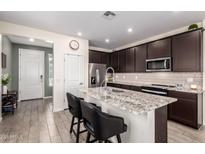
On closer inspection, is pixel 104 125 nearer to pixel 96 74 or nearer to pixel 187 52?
pixel 187 52

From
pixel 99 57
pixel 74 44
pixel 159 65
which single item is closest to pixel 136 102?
pixel 159 65

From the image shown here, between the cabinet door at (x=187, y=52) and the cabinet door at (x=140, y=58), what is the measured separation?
988mm

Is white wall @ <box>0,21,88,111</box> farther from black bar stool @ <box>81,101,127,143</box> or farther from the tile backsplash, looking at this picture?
black bar stool @ <box>81,101,127,143</box>

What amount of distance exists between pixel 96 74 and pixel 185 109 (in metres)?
3.27

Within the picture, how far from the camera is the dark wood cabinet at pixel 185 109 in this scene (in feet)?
8.68

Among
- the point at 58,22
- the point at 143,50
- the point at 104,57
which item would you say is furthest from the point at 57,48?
the point at 143,50

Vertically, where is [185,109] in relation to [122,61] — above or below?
below

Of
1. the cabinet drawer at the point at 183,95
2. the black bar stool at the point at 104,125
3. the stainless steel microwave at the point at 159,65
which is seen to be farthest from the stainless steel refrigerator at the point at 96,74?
the black bar stool at the point at 104,125

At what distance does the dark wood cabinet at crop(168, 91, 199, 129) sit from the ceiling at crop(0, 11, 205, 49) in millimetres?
1861

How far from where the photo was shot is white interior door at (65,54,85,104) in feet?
13.7

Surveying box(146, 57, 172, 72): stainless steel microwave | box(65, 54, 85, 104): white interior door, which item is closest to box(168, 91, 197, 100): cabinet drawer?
box(146, 57, 172, 72): stainless steel microwave

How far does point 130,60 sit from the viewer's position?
4.68m

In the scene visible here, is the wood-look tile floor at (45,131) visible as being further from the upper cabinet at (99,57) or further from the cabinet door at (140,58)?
the upper cabinet at (99,57)
